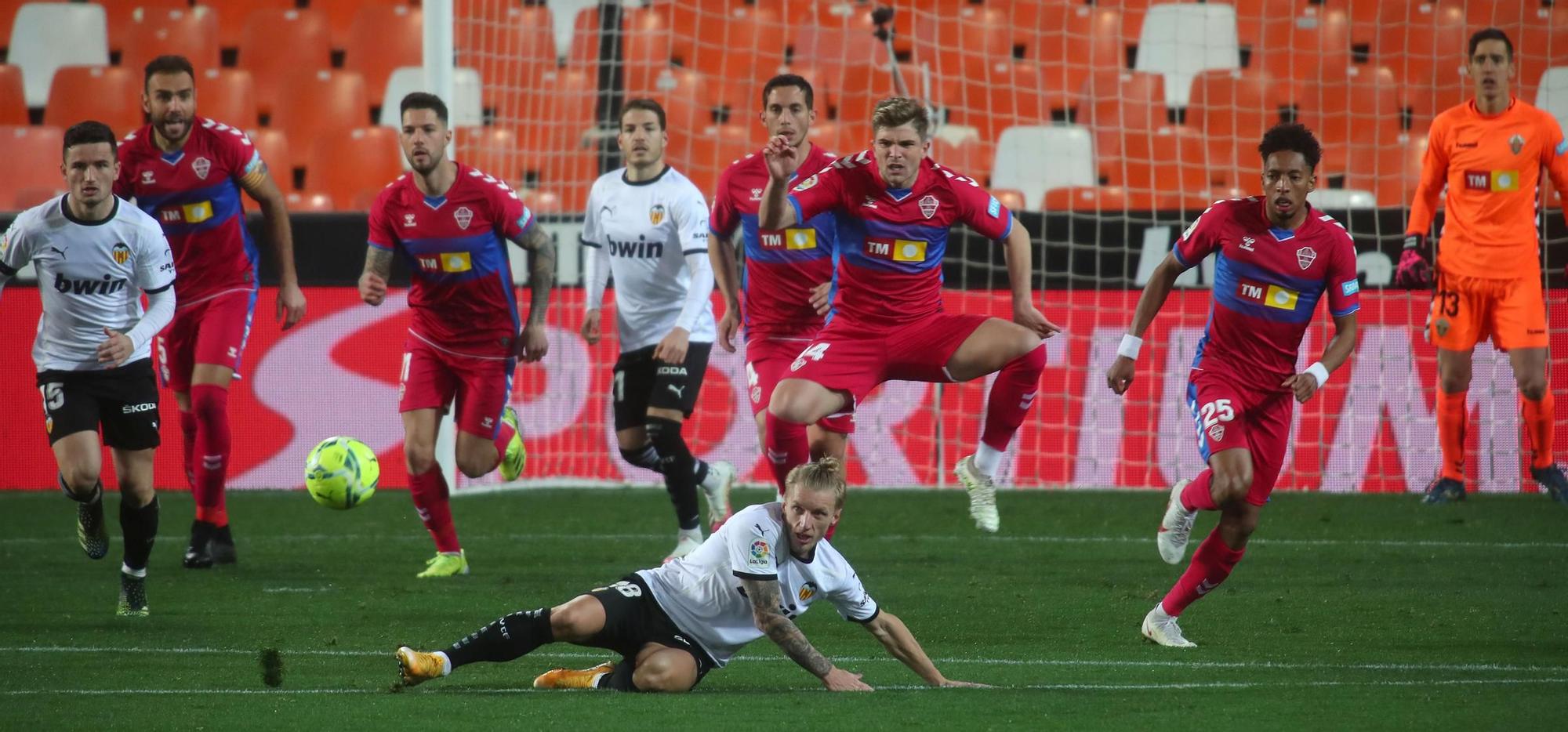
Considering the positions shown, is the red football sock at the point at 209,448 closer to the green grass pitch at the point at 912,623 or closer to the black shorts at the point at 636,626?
the green grass pitch at the point at 912,623

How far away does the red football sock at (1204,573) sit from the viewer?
252 inches

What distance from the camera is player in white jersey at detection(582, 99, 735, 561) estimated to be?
28.9 feet

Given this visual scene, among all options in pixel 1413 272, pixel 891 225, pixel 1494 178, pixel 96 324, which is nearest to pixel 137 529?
pixel 96 324

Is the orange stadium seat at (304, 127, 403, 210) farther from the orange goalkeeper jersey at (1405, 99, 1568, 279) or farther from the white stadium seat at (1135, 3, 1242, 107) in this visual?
the orange goalkeeper jersey at (1405, 99, 1568, 279)

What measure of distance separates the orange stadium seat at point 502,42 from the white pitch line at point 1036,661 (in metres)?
7.05

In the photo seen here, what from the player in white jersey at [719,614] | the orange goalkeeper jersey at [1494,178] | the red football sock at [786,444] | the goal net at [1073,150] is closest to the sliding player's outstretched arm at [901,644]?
the player in white jersey at [719,614]

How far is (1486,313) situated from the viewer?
34.4 feet

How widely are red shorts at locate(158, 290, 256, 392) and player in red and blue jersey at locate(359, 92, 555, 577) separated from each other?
0.91 m

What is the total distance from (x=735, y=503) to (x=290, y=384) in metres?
3.45

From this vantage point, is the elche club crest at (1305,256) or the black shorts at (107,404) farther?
the black shorts at (107,404)

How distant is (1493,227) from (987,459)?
4275 mm

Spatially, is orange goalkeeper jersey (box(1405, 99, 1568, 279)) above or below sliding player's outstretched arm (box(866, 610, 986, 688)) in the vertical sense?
above

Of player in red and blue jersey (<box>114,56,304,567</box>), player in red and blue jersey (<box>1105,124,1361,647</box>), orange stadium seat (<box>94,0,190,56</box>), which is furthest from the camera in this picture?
Answer: orange stadium seat (<box>94,0,190,56</box>)

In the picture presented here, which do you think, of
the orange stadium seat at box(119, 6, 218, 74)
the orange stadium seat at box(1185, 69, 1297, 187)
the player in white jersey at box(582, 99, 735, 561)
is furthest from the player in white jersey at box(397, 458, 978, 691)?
the orange stadium seat at box(119, 6, 218, 74)
